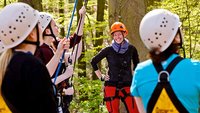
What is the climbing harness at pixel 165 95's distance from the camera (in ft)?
9.00

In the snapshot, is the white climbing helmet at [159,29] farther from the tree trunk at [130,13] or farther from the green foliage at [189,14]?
the green foliage at [189,14]

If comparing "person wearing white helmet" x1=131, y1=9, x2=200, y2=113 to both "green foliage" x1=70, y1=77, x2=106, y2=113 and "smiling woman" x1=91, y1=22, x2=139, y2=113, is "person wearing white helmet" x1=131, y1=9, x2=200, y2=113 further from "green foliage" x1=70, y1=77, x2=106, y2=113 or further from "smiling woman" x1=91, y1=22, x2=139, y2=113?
"green foliage" x1=70, y1=77, x2=106, y2=113

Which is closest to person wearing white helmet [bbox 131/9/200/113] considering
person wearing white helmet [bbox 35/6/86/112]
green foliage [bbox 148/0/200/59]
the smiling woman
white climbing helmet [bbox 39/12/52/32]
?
person wearing white helmet [bbox 35/6/86/112]

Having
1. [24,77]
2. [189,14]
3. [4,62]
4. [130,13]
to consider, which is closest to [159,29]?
[24,77]

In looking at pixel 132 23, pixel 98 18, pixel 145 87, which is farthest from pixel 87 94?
pixel 145 87

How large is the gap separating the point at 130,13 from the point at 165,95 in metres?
5.51

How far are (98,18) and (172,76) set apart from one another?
1251cm

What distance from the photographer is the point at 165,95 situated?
276 centimetres

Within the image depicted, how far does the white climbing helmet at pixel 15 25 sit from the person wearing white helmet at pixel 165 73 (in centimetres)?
88

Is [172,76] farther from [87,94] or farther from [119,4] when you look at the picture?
[87,94]

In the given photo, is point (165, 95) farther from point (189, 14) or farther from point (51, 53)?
point (189, 14)

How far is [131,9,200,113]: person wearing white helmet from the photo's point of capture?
8.89 feet

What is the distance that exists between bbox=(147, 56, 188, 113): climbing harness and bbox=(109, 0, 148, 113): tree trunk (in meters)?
5.41

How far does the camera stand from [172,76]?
2736 mm
